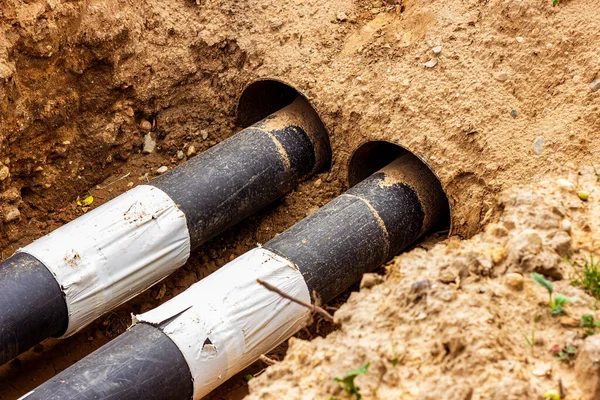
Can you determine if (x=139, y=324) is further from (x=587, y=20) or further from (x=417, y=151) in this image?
(x=587, y=20)

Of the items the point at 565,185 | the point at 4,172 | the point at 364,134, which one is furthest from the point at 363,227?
the point at 4,172

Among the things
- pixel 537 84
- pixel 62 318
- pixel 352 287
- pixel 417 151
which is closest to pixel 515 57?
pixel 537 84

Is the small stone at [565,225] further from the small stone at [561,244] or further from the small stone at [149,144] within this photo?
the small stone at [149,144]

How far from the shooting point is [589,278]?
→ 378cm

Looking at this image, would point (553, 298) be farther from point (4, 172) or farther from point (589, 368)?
point (4, 172)

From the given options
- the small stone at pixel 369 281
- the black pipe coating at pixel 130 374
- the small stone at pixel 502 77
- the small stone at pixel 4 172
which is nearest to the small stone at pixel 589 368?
the small stone at pixel 369 281

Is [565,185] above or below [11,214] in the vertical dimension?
above

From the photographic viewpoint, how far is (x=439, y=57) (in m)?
5.70

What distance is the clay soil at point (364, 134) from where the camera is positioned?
12.1 ft

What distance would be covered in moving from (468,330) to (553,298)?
487mm

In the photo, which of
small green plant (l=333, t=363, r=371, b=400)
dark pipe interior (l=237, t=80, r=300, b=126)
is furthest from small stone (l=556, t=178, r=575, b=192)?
dark pipe interior (l=237, t=80, r=300, b=126)

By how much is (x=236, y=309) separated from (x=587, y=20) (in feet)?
9.94

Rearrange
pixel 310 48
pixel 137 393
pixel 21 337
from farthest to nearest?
pixel 310 48
pixel 21 337
pixel 137 393

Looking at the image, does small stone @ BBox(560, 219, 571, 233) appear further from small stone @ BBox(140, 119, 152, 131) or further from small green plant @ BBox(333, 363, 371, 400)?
small stone @ BBox(140, 119, 152, 131)
